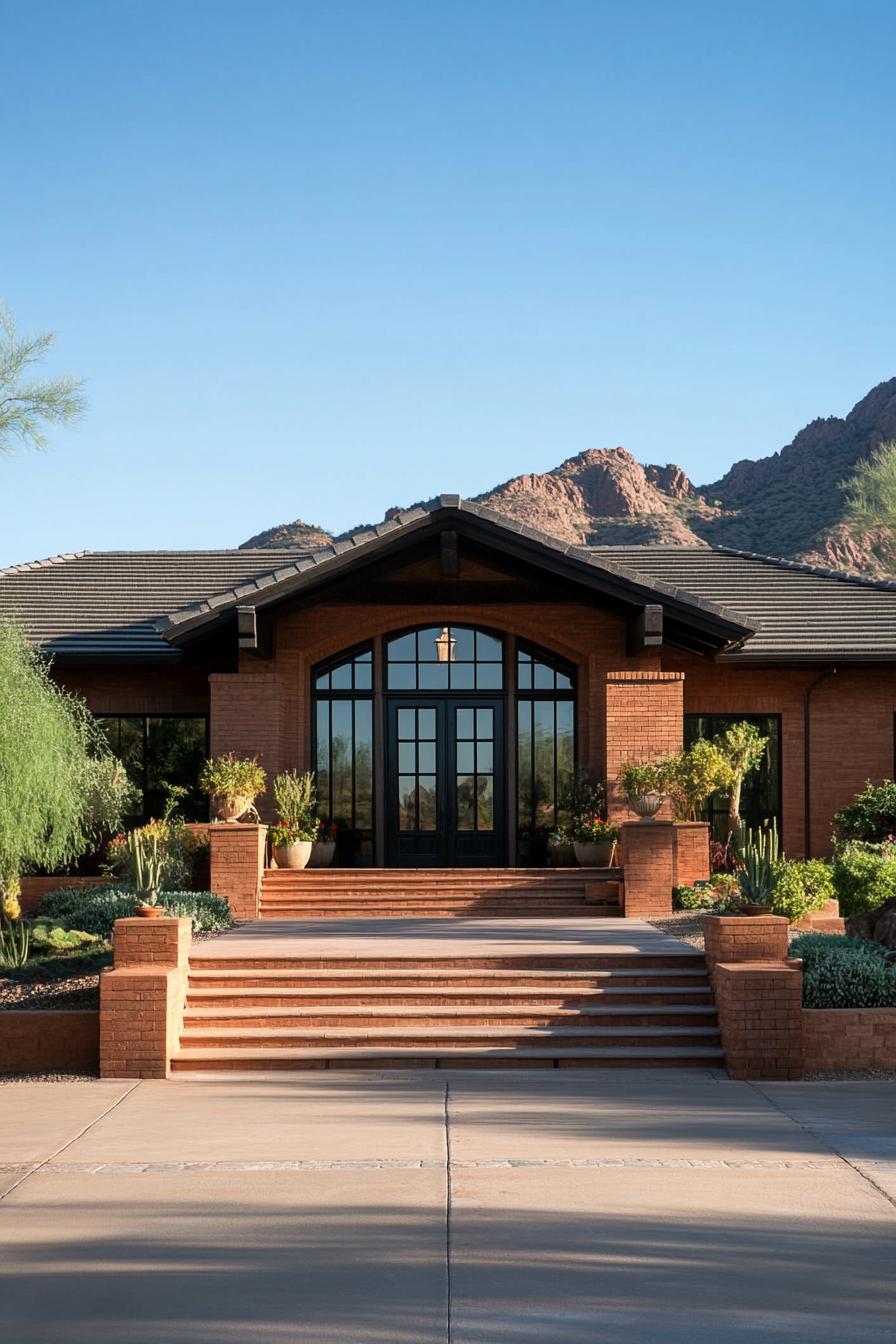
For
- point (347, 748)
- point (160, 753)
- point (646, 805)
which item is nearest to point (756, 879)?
point (646, 805)

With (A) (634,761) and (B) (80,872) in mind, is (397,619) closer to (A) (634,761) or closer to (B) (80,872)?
(A) (634,761)

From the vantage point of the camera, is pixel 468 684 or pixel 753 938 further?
pixel 468 684

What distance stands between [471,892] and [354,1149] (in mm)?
9749

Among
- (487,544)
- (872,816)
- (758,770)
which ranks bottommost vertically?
(872,816)

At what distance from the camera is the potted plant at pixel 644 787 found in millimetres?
17422

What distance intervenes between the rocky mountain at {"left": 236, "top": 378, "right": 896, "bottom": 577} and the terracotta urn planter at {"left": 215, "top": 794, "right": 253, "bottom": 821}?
38768 mm

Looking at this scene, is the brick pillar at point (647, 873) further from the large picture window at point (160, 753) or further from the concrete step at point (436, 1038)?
the large picture window at point (160, 753)

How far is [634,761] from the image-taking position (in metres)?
18.6

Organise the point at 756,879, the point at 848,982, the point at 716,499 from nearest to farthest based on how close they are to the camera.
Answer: the point at 848,982 → the point at 756,879 → the point at 716,499

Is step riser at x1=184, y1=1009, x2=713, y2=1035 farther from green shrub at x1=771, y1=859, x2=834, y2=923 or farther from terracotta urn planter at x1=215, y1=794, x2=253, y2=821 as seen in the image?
terracotta urn planter at x1=215, y1=794, x2=253, y2=821

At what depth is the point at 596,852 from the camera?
1841cm

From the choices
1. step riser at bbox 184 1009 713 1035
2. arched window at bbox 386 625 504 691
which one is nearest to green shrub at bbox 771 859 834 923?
→ step riser at bbox 184 1009 713 1035

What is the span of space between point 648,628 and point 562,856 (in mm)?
3344

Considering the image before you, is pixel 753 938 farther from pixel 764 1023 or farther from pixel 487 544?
pixel 487 544
